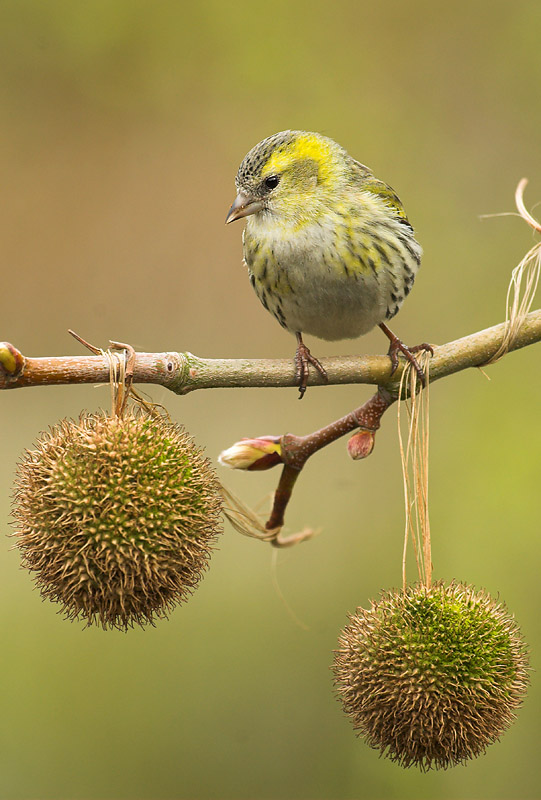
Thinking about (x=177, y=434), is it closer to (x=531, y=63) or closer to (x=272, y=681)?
(x=272, y=681)

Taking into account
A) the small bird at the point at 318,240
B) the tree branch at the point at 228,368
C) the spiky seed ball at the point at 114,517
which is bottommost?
the spiky seed ball at the point at 114,517

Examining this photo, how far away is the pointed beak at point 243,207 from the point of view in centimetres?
257

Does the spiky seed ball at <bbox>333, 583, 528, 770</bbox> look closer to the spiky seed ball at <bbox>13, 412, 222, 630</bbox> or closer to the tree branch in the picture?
the spiky seed ball at <bbox>13, 412, 222, 630</bbox>

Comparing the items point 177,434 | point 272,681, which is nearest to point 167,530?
point 177,434

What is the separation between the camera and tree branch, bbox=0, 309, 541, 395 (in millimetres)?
1793

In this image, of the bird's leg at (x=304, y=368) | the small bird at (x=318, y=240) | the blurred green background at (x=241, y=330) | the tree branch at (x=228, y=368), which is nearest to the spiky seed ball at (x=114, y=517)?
the tree branch at (x=228, y=368)

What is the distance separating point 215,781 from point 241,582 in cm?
84

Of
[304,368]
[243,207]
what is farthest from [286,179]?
[304,368]

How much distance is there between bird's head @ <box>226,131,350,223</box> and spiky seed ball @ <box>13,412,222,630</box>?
0.90m

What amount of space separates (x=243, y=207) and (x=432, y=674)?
1387 millimetres

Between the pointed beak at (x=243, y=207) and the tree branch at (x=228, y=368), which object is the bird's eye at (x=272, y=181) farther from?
the tree branch at (x=228, y=368)

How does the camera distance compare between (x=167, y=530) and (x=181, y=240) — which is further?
(x=181, y=240)

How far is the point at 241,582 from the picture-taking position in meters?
4.20

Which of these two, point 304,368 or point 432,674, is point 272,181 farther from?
point 432,674
